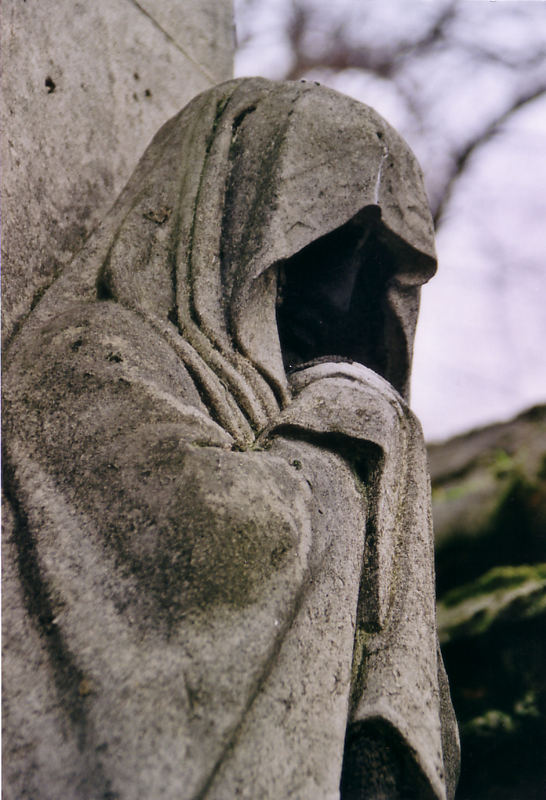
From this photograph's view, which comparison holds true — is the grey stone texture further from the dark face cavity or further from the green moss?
the green moss

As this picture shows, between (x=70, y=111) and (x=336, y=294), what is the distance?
0.55 m

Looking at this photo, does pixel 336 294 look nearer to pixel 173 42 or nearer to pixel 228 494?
pixel 228 494

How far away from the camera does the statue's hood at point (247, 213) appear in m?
1.02

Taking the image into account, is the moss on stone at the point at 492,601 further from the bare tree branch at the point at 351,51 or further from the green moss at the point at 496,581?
the bare tree branch at the point at 351,51

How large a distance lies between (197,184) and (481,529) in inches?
51.0

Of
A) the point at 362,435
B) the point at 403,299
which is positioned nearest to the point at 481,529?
the point at 403,299

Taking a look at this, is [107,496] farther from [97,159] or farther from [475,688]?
[475,688]

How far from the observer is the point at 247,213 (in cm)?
109

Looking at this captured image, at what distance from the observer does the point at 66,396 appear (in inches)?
31.7

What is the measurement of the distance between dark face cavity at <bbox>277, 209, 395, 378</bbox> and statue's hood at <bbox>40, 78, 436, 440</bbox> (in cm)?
2

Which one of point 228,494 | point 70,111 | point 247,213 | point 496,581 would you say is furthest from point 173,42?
point 496,581

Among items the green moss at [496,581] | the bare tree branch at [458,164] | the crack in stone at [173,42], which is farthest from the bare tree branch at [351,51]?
the green moss at [496,581]

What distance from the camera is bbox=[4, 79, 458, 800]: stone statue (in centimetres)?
61

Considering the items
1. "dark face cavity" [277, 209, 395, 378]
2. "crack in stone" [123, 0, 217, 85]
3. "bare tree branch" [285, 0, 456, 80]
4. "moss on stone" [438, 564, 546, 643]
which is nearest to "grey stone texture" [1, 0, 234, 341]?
"crack in stone" [123, 0, 217, 85]
